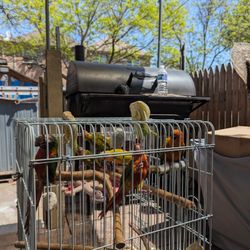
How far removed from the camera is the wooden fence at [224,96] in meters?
2.83

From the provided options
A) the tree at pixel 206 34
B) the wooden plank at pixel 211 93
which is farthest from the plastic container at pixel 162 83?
the tree at pixel 206 34

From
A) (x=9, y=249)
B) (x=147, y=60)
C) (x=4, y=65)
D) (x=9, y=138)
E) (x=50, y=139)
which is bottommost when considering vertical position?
(x=9, y=249)

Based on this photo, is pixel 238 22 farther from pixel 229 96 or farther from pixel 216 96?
pixel 229 96

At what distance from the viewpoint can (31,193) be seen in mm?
928

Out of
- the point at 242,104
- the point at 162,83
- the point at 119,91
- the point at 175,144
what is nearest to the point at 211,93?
the point at 242,104

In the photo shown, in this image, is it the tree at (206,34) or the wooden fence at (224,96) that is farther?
the tree at (206,34)

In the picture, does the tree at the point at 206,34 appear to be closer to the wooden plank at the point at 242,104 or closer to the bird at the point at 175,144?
the wooden plank at the point at 242,104

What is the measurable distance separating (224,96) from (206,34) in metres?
9.67

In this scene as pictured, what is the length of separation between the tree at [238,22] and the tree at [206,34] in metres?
0.34

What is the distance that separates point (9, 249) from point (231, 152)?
5.79ft

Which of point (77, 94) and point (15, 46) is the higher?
point (15, 46)

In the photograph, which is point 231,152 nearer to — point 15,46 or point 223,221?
point 223,221

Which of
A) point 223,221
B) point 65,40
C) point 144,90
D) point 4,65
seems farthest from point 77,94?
point 65,40

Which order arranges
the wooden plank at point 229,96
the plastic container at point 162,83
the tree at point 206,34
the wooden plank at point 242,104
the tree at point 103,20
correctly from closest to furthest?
the plastic container at point 162,83, the wooden plank at point 242,104, the wooden plank at point 229,96, the tree at point 103,20, the tree at point 206,34
